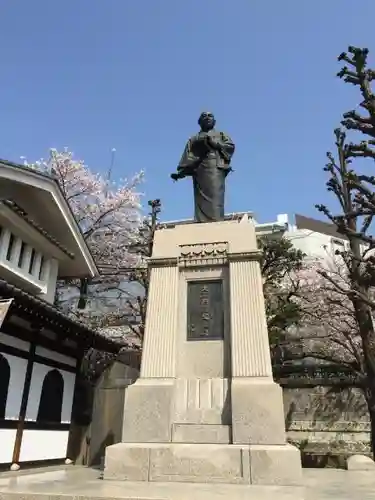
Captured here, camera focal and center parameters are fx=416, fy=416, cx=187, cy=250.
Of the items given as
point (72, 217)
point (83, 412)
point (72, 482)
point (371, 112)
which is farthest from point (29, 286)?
point (371, 112)

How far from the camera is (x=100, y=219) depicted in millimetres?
24078

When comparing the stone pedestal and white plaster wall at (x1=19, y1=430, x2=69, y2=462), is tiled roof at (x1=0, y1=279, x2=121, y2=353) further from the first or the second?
the stone pedestal

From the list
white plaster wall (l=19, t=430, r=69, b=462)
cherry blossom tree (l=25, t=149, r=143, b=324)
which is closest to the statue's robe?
white plaster wall (l=19, t=430, r=69, b=462)

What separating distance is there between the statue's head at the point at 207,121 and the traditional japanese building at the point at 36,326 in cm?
590

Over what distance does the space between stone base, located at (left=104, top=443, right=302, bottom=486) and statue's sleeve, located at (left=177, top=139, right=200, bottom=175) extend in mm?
6104

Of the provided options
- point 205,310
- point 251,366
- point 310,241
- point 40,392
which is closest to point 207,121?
point 205,310

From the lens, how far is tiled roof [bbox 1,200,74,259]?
1195 centimetres

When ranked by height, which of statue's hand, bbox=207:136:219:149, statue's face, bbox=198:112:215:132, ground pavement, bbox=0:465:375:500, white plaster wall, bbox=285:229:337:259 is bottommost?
ground pavement, bbox=0:465:375:500

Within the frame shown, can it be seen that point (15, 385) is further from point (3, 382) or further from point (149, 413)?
point (149, 413)

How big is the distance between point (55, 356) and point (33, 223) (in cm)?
418

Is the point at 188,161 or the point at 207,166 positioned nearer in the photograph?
the point at 207,166

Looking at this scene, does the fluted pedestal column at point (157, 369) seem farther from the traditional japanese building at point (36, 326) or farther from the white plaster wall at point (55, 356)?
the white plaster wall at point (55, 356)

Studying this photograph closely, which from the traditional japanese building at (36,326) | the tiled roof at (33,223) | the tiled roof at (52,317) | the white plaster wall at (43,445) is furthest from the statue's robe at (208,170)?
the white plaster wall at (43,445)

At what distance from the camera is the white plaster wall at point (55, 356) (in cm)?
1173
